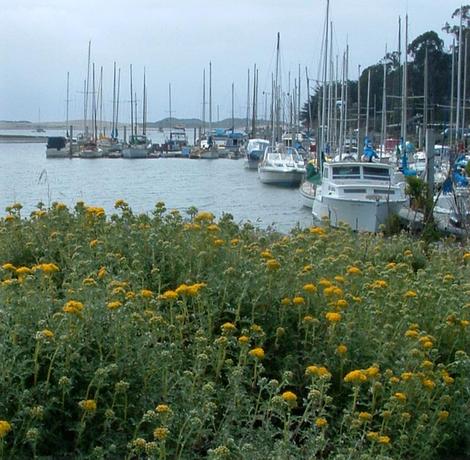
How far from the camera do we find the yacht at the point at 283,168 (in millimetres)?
57094

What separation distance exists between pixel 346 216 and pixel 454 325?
64.8ft

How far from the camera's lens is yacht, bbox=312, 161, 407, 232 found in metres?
25.5

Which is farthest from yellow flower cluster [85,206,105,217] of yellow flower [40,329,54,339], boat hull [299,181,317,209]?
→ boat hull [299,181,317,209]

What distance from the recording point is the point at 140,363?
17.2ft

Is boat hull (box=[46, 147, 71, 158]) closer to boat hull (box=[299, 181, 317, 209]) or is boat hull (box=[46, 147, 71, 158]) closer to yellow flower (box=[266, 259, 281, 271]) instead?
boat hull (box=[299, 181, 317, 209])

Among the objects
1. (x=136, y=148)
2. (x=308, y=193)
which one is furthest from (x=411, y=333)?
(x=136, y=148)

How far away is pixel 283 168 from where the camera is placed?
5772 centimetres

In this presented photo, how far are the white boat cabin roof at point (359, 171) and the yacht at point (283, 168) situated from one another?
28040 millimetres

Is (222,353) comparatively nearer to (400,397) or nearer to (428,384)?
(400,397)

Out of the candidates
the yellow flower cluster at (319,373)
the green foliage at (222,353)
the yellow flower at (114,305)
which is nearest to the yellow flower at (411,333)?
the green foliage at (222,353)

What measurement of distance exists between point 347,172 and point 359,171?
358mm

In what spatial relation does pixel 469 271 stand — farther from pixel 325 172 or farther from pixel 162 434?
pixel 325 172

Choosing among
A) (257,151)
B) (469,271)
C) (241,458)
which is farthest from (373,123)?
(241,458)

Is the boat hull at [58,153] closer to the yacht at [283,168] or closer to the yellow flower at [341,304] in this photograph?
the yacht at [283,168]
